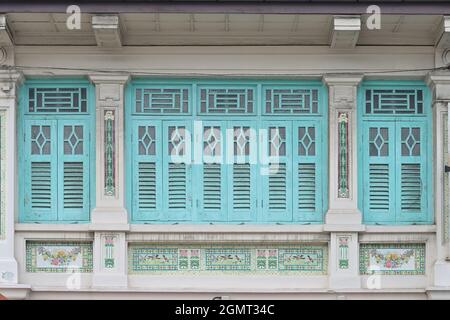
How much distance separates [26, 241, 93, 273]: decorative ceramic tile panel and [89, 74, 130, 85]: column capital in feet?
5.56

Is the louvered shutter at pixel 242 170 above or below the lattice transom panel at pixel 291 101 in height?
below

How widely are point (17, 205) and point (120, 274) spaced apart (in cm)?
131

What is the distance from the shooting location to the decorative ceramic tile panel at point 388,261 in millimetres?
13656

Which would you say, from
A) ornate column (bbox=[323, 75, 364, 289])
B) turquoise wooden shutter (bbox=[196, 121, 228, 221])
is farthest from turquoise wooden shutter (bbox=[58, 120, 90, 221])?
ornate column (bbox=[323, 75, 364, 289])

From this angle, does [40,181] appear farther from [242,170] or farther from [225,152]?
[242,170]

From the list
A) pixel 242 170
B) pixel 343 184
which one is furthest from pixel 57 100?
pixel 343 184

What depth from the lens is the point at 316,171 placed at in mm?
13820

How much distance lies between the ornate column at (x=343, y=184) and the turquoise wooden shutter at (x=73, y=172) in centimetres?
255

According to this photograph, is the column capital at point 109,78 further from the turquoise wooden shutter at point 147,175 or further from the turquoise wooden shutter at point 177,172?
the turquoise wooden shutter at point 177,172

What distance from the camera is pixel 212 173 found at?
13.8 metres

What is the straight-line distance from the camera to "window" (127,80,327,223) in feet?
45.2

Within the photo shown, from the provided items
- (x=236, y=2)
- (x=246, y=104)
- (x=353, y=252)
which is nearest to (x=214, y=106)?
(x=246, y=104)

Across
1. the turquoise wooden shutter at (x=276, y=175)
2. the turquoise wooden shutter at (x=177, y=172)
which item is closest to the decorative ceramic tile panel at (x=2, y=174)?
the turquoise wooden shutter at (x=177, y=172)

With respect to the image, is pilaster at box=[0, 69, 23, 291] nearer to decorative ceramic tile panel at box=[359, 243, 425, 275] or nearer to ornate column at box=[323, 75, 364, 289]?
ornate column at box=[323, 75, 364, 289]
